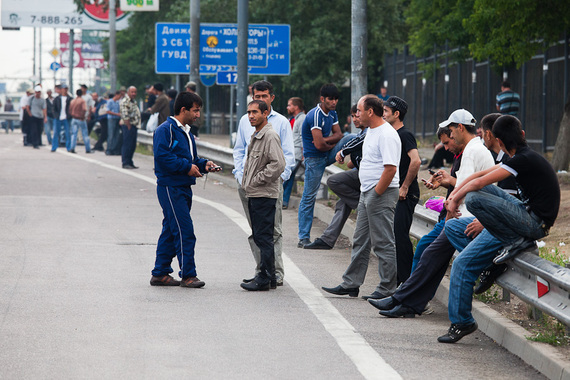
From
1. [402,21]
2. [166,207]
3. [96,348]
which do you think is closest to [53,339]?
[96,348]

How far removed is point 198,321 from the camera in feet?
25.0

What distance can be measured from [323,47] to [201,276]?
26.5 meters

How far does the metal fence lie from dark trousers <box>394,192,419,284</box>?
1356cm

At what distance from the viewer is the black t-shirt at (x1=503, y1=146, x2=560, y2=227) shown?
6605 millimetres

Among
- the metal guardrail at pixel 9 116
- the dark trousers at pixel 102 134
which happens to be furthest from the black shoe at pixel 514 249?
the metal guardrail at pixel 9 116

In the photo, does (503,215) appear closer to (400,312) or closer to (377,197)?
(400,312)

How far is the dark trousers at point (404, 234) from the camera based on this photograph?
872cm

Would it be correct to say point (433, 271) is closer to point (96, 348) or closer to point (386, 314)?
point (386, 314)

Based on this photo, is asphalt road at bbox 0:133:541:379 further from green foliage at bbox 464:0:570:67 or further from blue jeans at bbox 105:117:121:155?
blue jeans at bbox 105:117:121:155

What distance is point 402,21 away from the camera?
3759 centimetres

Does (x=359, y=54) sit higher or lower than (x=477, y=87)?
higher

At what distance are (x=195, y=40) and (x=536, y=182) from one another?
2019 cm

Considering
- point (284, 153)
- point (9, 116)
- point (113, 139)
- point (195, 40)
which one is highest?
point (195, 40)

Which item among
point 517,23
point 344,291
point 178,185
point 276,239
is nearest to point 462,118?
point 344,291
